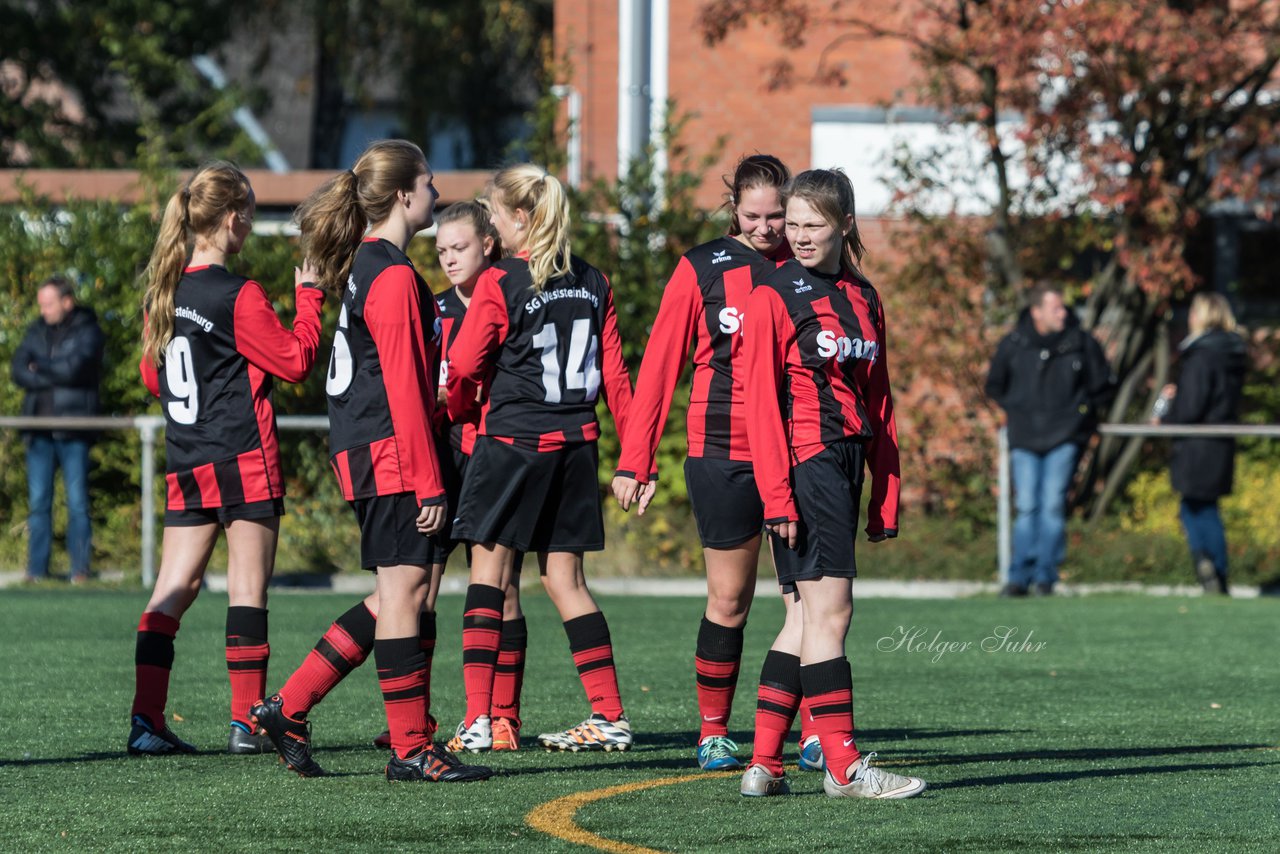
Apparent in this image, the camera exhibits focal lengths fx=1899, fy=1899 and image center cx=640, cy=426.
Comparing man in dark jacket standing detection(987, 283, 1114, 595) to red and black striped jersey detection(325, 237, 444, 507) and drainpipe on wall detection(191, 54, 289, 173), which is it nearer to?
red and black striped jersey detection(325, 237, 444, 507)

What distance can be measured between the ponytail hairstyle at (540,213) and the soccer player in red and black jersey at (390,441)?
0.58 metres

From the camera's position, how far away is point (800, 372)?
5.48 metres

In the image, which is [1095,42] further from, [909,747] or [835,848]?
[835,848]

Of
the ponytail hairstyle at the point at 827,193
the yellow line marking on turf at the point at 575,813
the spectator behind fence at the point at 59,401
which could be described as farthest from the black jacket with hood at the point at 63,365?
the ponytail hairstyle at the point at 827,193

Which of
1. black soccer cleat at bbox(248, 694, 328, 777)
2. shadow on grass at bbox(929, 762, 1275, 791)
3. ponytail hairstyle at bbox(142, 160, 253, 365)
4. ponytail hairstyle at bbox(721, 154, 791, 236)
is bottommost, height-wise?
shadow on grass at bbox(929, 762, 1275, 791)

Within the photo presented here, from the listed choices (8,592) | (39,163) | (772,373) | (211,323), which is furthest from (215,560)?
(39,163)

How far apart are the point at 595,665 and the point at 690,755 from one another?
0.46 metres

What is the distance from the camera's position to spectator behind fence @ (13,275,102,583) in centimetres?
1358

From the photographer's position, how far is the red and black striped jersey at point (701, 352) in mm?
6031

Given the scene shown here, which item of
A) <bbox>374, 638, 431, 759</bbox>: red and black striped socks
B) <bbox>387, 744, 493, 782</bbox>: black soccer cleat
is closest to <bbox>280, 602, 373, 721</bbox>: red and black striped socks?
<bbox>374, 638, 431, 759</bbox>: red and black striped socks

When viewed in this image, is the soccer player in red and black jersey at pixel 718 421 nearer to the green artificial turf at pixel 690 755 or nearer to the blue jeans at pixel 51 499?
the green artificial turf at pixel 690 755

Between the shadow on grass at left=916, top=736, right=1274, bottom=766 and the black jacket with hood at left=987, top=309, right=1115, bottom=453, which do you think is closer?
the shadow on grass at left=916, top=736, right=1274, bottom=766

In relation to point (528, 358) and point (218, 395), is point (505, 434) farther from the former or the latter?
point (218, 395)

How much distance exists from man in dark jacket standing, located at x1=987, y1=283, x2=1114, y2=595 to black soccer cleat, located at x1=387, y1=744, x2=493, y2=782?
8.40 metres
